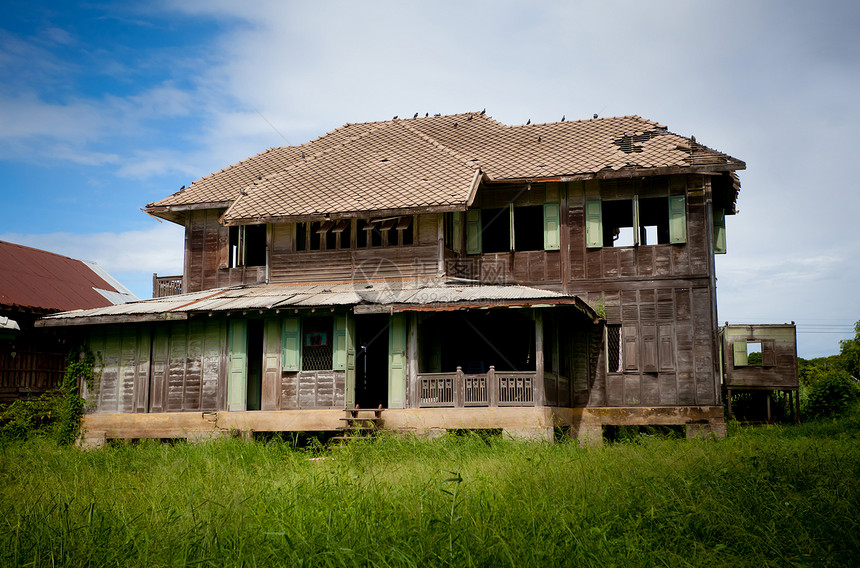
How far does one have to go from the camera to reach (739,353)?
1800cm

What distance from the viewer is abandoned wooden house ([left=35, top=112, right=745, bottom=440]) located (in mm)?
16031

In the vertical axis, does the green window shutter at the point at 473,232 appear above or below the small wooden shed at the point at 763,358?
above

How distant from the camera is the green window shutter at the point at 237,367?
1683cm

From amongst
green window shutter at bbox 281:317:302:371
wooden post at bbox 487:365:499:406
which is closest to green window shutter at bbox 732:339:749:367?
wooden post at bbox 487:365:499:406

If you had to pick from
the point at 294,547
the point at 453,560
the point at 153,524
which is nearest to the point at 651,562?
the point at 453,560

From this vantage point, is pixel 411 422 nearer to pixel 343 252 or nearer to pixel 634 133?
pixel 343 252

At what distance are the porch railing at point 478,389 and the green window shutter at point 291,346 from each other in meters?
2.87

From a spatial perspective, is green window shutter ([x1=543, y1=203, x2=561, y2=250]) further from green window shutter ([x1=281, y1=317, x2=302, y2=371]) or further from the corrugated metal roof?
green window shutter ([x1=281, y1=317, x2=302, y2=371])

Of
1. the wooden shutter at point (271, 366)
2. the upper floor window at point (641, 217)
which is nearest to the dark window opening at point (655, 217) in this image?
the upper floor window at point (641, 217)

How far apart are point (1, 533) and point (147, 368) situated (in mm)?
10095

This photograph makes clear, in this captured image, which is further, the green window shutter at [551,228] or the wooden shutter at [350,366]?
the green window shutter at [551,228]

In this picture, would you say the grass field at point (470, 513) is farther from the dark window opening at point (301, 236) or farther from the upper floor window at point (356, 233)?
the dark window opening at point (301, 236)

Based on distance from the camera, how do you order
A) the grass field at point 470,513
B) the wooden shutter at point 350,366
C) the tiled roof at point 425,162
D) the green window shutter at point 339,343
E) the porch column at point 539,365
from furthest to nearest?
1. the tiled roof at point 425,162
2. the green window shutter at point 339,343
3. the wooden shutter at point 350,366
4. the porch column at point 539,365
5. the grass field at point 470,513

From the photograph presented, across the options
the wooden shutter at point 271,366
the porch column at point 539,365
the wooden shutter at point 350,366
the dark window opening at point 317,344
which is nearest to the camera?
the porch column at point 539,365
